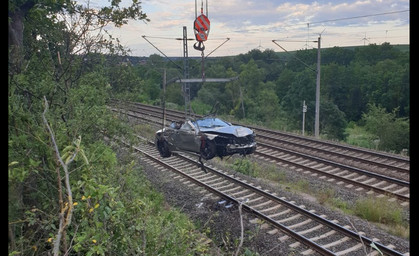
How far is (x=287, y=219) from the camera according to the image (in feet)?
29.8

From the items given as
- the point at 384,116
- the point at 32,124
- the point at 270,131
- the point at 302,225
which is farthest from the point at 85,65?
the point at 384,116

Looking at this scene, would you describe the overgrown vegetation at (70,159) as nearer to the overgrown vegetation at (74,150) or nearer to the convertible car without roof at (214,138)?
the overgrown vegetation at (74,150)

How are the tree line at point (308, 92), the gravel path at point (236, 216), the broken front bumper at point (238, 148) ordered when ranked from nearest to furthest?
1. the gravel path at point (236, 216)
2. the broken front bumper at point (238, 148)
3. the tree line at point (308, 92)

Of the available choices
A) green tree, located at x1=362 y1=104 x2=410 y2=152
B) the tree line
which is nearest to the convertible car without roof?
the tree line

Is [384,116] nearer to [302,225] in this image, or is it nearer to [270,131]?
[270,131]

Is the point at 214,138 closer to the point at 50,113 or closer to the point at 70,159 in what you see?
the point at 50,113

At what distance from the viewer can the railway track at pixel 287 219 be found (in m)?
7.54

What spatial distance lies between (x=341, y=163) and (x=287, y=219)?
646 cm

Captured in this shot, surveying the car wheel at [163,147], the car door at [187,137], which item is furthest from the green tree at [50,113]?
the car wheel at [163,147]

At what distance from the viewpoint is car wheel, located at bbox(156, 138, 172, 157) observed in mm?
14567

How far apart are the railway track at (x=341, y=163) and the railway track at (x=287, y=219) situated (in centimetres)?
284

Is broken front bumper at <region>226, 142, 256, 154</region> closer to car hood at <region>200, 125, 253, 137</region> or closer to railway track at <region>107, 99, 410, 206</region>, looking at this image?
car hood at <region>200, 125, 253, 137</region>

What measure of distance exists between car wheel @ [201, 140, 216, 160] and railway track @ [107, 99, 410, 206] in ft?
8.26

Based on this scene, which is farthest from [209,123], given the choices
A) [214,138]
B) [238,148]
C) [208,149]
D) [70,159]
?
[70,159]
